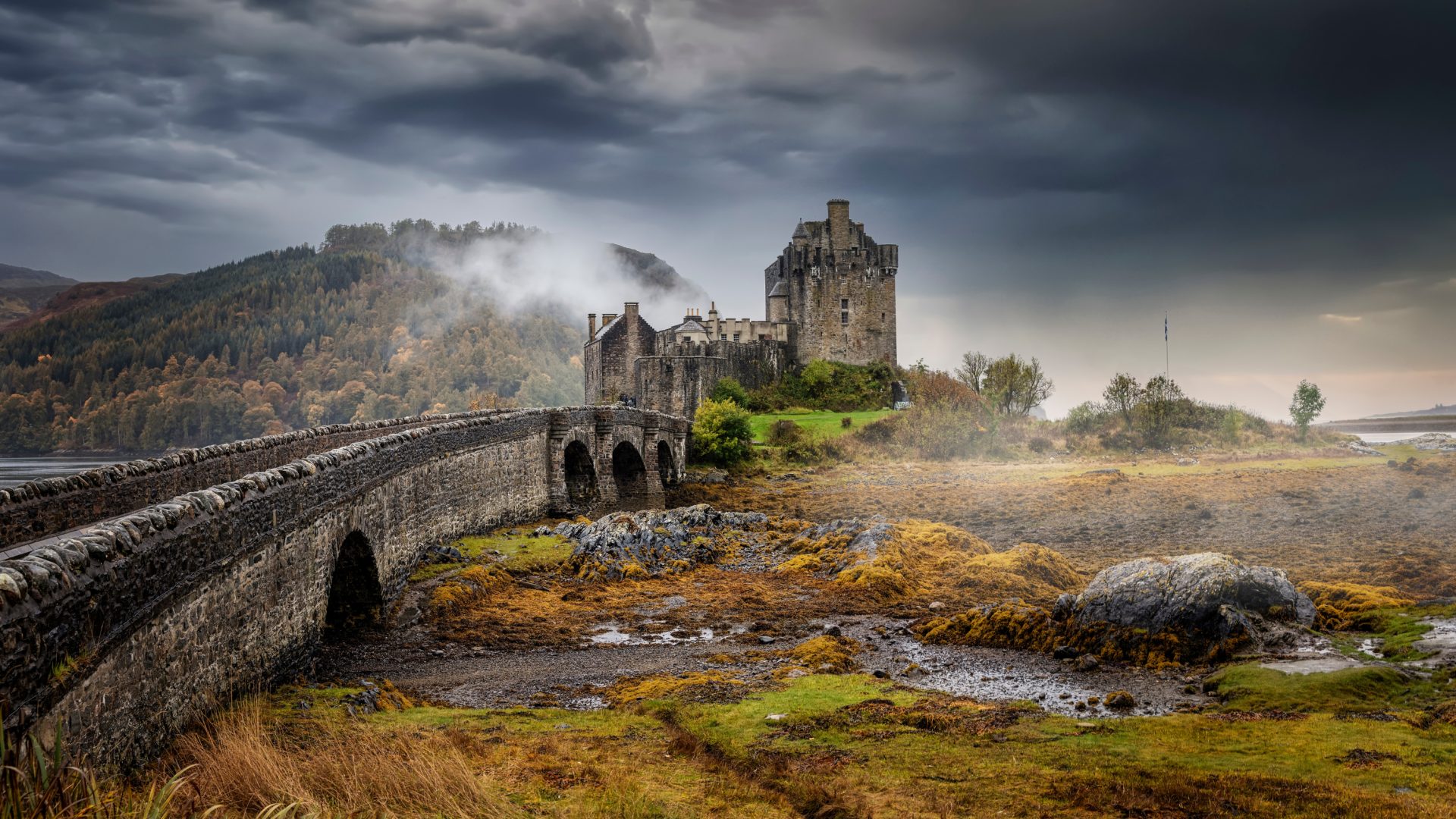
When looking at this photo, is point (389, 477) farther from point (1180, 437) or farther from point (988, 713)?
point (1180, 437)

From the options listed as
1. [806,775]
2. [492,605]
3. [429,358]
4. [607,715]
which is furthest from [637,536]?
[429,358]

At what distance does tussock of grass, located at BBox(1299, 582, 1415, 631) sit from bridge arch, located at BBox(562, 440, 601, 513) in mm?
25838

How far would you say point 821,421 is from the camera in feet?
210

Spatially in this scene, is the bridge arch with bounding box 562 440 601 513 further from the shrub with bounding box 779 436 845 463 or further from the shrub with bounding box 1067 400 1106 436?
the shrub with bounding box 1067 400 1106 436

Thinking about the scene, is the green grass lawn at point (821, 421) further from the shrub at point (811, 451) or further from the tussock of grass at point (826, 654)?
the tussock of grass at point (826, 654)

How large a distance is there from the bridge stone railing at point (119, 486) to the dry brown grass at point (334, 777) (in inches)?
210

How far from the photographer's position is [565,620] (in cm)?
2030

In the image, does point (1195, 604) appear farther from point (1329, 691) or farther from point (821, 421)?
point (821, 421)

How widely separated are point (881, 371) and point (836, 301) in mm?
7235

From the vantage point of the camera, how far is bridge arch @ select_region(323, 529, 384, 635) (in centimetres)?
1817

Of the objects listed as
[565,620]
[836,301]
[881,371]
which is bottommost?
[565,620]

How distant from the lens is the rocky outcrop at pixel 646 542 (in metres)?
25.7

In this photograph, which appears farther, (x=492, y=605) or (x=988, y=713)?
(x=492, y=605)

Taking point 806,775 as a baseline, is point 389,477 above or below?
above
